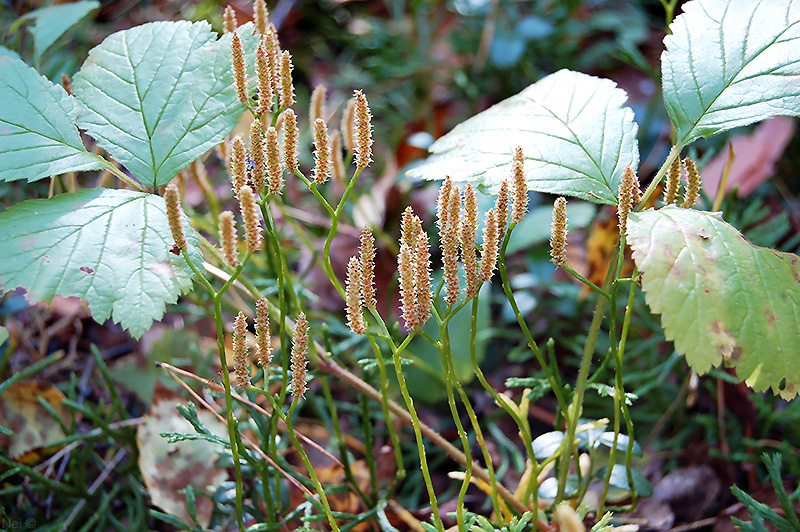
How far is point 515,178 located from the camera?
797mm

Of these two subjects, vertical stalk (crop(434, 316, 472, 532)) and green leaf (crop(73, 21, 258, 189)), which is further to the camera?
green leaf (crop(73, 21, 258, 189))

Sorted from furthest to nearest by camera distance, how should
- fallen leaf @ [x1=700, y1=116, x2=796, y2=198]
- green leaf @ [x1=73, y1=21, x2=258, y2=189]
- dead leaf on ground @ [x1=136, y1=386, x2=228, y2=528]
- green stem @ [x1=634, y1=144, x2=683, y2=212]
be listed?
fallen leaf @ [x1=700, y1=116, x2=796, y2=198] < dead leaf on ground @ [x1=136, y1=386, x2=228, y2=528] < green leaf @ [x1=73, y1=21, x2=258, y2=189] < green stem @ [x1=634, y1=144, x2=683, y2=212]

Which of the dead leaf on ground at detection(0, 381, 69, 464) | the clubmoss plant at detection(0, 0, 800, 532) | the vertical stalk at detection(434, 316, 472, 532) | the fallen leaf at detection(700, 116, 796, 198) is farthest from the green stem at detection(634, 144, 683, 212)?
the dead leaf on ground at detection(0, 381, 69, 464)

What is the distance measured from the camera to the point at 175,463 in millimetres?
1275

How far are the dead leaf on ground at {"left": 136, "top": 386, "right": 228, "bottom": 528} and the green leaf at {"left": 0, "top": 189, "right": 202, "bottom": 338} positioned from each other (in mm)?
502

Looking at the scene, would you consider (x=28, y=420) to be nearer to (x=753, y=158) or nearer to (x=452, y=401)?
(x=452, y=401)

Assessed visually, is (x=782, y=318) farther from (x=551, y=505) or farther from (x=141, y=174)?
(x=141, y=174)

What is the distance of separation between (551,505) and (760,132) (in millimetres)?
1597

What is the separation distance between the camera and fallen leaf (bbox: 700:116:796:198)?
1.95 metres

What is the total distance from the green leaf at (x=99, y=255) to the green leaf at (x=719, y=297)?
2.03 ft

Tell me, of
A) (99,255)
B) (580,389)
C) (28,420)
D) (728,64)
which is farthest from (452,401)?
(28,420)

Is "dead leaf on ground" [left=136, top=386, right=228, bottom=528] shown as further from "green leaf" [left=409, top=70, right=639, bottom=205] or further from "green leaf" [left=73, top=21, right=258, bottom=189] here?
"green leaf" [left=409, top=70, right=639, bottom=205]

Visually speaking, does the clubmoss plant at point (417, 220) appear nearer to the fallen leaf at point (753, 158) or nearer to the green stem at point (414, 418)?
the green stem at point (414, 418)

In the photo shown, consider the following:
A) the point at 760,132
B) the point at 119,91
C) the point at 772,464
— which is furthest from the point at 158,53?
the point at 760,132
